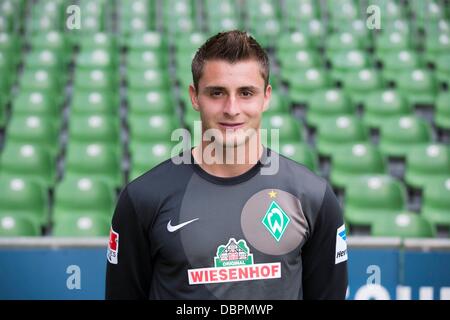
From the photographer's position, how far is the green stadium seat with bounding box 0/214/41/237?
4.67 m

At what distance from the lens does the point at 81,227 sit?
4688mm

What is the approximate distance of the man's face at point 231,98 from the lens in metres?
1.72

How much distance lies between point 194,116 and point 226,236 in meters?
4.91

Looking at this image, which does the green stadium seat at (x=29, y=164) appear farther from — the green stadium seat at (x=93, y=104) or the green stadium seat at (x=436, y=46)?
Answer: the green stadium seat at (x=436, y=46)

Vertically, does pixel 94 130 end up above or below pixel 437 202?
above

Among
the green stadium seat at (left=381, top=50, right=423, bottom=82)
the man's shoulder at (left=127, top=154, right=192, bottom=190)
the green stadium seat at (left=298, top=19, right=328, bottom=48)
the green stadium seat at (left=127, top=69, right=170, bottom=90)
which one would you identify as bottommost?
the man's shoulder at (left=127, top=154, right=192, bottom=190)

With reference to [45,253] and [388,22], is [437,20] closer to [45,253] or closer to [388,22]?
[388,22]

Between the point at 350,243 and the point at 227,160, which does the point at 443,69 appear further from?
the point at 227,160

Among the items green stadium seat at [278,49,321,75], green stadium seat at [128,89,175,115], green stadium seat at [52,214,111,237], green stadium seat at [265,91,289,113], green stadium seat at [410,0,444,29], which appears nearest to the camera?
green stadium seat at [52,214,111,237]

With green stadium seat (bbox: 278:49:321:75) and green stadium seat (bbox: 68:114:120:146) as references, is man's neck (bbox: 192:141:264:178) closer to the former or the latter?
green stadium seat (bbox: 68:114:120:146)

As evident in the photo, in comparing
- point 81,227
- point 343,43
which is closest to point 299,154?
point 81,227

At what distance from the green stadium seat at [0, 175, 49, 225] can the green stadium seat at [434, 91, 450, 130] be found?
3.70 metres

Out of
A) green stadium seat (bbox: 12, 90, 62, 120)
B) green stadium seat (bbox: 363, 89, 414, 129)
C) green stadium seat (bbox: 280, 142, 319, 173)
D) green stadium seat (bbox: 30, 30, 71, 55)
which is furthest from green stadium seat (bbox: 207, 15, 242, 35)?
green stadium seat (bbox: 280, 142, 319, 173)

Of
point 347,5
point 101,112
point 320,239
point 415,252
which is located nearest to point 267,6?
point 347,5
